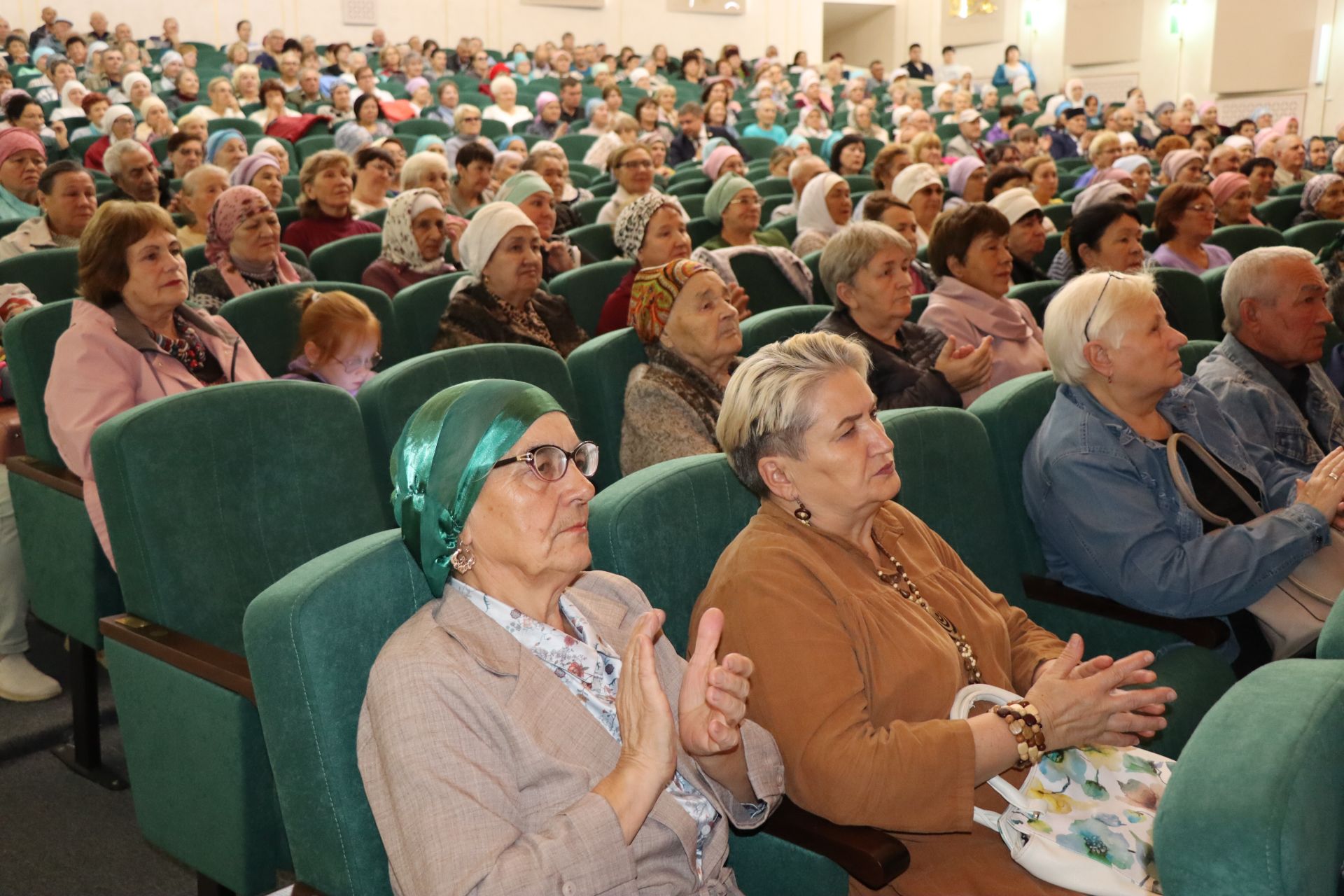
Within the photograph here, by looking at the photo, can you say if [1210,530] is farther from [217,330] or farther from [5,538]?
[5,538]

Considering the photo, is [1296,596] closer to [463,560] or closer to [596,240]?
[463,560]

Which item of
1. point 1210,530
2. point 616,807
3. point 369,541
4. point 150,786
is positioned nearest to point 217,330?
point 150,786

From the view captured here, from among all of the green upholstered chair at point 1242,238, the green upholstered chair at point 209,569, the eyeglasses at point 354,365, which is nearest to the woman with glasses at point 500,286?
the eyeglasses at point 354,365

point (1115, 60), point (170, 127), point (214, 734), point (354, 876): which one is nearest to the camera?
point (354, 876)

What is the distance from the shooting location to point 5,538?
2732mm

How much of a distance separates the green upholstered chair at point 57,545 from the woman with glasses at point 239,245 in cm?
115

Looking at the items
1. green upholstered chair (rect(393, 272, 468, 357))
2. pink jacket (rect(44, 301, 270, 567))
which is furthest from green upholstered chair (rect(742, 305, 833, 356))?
pink jacket (rect(44, 301, 270, 567))

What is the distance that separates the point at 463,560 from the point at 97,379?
143 cm

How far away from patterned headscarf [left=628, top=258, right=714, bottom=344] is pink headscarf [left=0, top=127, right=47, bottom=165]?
3.71m

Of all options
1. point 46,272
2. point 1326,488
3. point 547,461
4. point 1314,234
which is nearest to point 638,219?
point 46,272

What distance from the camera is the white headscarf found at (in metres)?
5.30

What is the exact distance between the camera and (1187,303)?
408 centimetres

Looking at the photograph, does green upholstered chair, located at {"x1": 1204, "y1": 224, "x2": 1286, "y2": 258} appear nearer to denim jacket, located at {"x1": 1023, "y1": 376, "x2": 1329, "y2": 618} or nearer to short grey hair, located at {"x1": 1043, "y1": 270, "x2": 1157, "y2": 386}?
short grey hair, located at {"x1": 1043, "y1": 270, "x2": 1157, "y2": 386}

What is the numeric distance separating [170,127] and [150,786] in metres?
8.25
